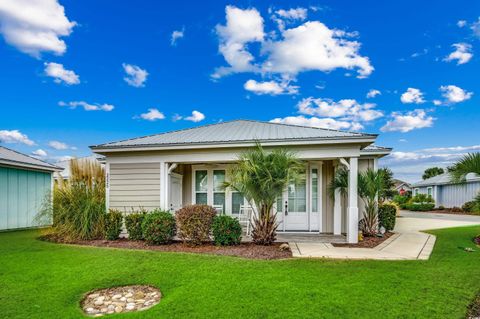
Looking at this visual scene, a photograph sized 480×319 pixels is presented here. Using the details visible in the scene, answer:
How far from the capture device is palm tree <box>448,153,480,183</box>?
31.0 ft

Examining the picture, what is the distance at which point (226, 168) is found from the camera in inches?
434

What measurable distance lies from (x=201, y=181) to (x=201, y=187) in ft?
0.72

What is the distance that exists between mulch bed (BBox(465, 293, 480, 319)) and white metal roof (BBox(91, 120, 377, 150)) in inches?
181

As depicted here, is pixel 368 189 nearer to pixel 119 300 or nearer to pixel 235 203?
pixel 235 203

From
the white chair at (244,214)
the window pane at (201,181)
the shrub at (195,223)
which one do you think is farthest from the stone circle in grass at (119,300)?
the window pane at (201,181)

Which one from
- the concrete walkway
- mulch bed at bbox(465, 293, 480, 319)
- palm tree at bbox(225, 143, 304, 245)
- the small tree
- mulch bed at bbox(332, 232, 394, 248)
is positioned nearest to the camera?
mulch bed at bbox(465, 293, 480, 319)

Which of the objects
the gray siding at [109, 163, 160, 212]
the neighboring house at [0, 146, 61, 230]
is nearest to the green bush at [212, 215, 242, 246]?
the gray siding at [109, 163, 160, 212]

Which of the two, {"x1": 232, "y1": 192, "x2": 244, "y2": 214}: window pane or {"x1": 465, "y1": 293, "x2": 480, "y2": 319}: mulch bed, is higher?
{"x1": 232, "y1": 192, "x2": 244, "y2": 214}: window pane

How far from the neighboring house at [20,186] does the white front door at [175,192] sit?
17.5 feet

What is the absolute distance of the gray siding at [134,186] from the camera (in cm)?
970

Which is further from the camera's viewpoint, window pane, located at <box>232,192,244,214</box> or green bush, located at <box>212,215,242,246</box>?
window pane, located at <box>232,192,244,214</box>

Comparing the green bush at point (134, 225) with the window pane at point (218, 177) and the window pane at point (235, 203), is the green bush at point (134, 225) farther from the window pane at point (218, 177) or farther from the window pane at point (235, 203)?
the window pane at point (235, 203)

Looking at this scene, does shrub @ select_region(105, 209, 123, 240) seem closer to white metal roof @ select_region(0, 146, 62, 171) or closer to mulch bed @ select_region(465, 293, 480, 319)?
white metal roof @ select_region(0, 146, 62, 171)

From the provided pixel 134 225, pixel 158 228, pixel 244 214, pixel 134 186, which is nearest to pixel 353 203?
pixel 244 214
